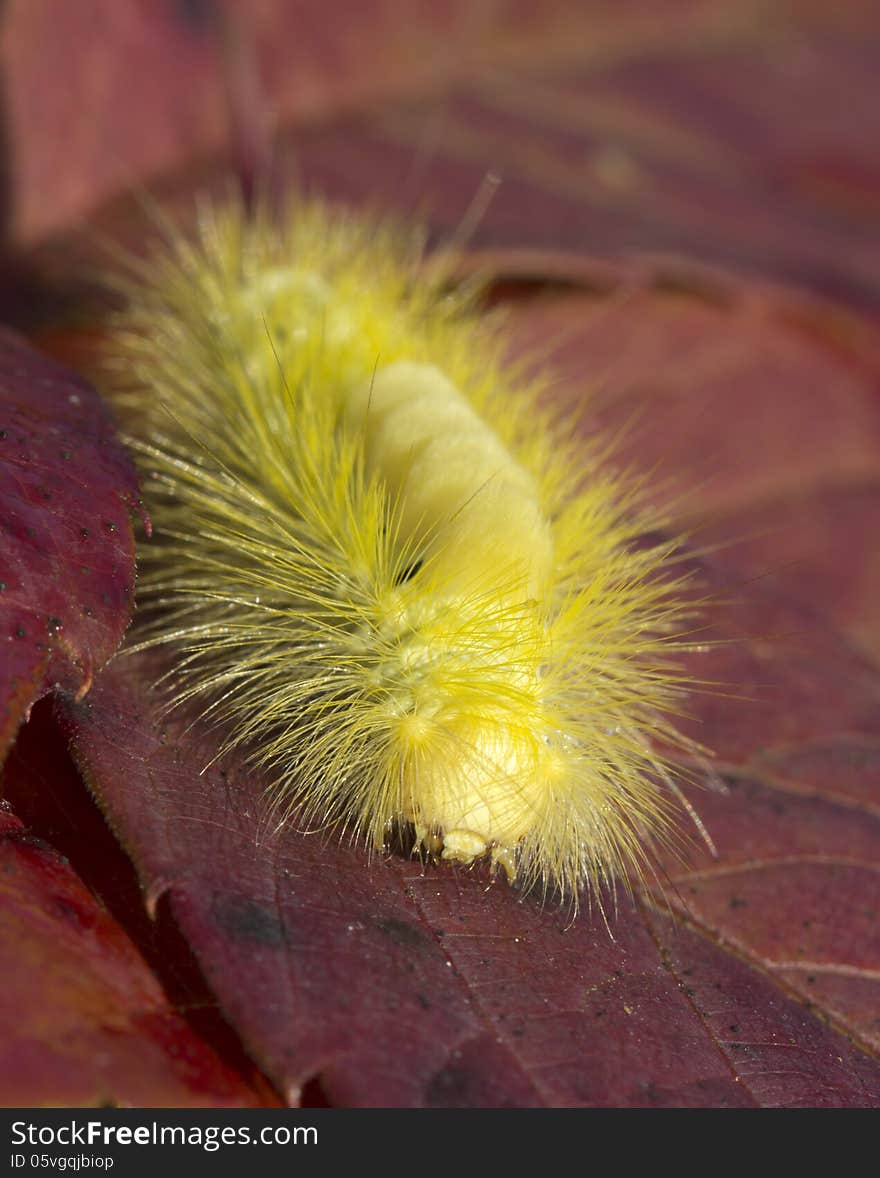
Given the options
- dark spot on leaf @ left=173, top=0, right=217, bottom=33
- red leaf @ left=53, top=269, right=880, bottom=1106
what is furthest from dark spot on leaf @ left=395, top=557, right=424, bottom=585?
dark spot on leaf @ left=173, top=0, right=217, bottom=33

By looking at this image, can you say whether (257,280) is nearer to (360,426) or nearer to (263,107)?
(360,426)

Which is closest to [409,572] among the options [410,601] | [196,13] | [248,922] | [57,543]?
[410,601]

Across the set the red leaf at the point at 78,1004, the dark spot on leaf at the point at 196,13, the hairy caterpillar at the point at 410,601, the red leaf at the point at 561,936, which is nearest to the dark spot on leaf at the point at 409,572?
the hairy caterpillar at the point at 410,601

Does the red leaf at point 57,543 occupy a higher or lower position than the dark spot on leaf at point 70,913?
higher

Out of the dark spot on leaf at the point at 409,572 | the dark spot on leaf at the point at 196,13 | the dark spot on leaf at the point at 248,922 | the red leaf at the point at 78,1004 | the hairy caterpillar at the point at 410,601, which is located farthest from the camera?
the dark spot on leaf at the point at 196,13

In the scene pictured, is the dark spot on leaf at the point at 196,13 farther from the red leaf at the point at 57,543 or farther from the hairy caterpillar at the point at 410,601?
the red leaf at the point at 57,543
